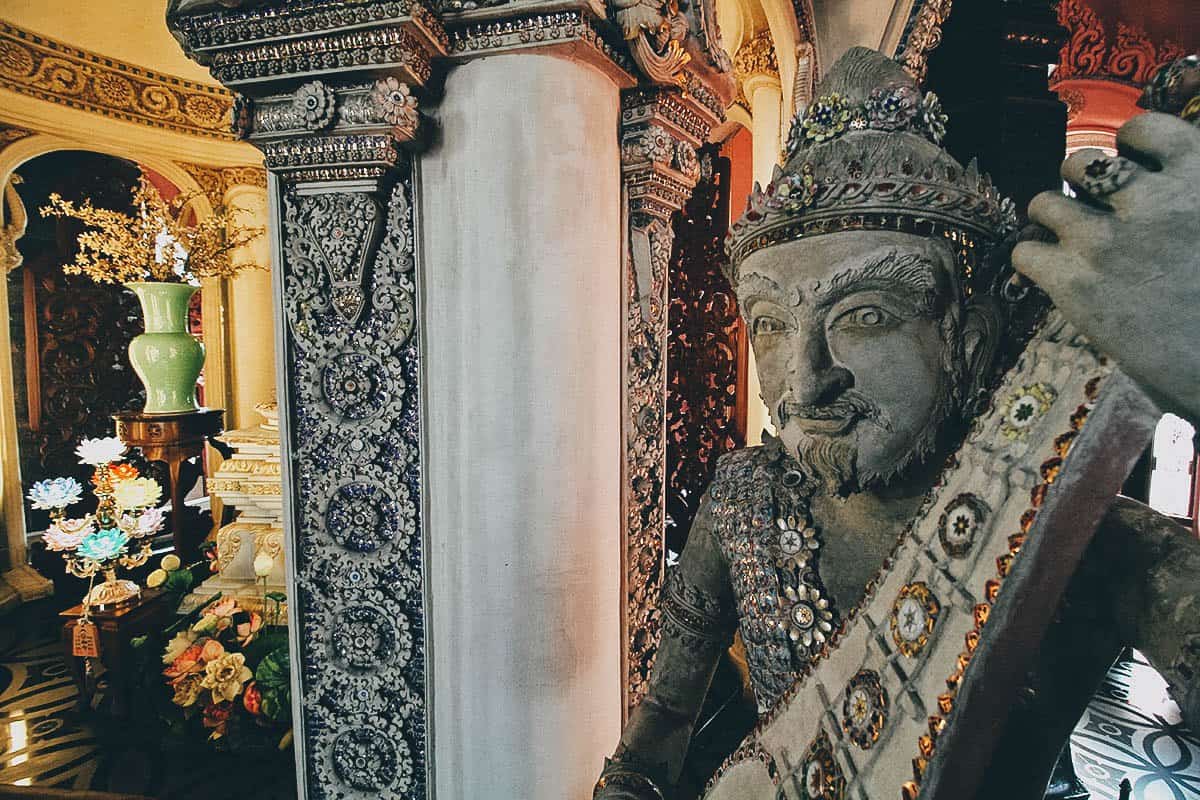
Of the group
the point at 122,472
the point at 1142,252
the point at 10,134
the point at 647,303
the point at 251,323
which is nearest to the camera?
the point at 1142,252

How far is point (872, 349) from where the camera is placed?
708 millimetres

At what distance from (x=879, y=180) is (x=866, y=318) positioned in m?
0.17

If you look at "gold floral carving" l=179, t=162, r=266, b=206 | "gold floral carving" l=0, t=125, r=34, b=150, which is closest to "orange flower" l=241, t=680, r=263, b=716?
"gold floral carving" l=0, t=125, r=34, b=150

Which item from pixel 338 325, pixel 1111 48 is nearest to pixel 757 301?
pixel 338 325

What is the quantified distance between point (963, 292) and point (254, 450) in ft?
12.4

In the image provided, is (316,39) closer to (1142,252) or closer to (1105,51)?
(1142,252)

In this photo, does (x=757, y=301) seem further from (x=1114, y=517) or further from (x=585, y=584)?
(x=585, y=584)

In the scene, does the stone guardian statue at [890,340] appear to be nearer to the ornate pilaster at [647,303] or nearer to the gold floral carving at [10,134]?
the ornate pilaster at [647,303]

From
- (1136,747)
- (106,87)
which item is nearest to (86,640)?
(106,87)

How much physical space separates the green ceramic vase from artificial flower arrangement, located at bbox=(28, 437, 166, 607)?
41 cm

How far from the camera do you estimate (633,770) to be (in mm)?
1004

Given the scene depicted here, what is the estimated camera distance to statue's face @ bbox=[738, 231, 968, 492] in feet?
2.31

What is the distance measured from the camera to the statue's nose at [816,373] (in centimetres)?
71

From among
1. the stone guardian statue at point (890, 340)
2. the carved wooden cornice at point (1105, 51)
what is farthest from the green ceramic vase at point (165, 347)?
the carved wooden cornice at point (1105, 51)
